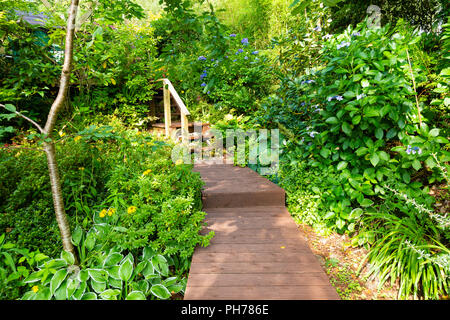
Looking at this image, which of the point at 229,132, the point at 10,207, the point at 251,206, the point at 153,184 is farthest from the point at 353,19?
the point at 10,207

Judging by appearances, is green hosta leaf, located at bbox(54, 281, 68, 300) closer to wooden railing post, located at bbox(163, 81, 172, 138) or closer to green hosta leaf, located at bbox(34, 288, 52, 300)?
green hosta leaf, located at bbox(34, 288, 52, 300)

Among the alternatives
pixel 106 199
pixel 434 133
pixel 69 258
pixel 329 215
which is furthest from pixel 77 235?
pixel 434 133

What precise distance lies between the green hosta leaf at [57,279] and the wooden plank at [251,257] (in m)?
0.95

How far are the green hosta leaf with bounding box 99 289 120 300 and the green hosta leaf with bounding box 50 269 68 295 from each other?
0.32 m

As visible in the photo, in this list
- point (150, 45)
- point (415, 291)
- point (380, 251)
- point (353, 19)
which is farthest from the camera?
point (150, 45)

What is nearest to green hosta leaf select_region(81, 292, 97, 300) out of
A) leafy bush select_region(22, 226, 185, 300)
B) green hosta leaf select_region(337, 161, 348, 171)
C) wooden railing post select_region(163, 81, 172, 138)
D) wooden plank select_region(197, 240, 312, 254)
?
leafy bush select_region(22, 226, 185, 300)

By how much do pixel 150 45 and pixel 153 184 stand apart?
158 inches

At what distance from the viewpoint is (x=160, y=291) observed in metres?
1.75

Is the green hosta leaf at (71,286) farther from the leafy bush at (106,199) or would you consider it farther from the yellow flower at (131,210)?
the yellow flower at (131,210)

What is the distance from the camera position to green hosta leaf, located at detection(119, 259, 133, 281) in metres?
1.78

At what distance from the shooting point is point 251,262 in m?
1.87
